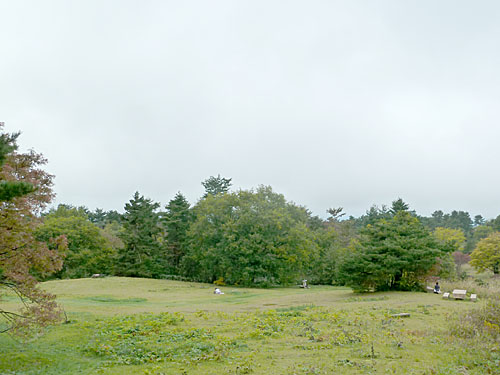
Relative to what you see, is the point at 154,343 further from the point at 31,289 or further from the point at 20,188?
the point at 20,188

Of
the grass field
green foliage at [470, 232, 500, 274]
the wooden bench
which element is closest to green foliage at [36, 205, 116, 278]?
the grass field

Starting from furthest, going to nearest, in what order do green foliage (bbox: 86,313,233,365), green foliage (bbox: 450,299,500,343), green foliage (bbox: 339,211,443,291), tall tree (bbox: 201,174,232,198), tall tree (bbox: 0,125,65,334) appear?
tall tree (bbox: 201,174,232,198), green foliage (bbox: 339,211,443,291), green foliage (bbox: 450,299,500,343), green foliage (bbox: 86,313,233,365), tall tree (bbox: 0,125,65,334)

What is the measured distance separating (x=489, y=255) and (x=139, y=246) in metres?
34.7

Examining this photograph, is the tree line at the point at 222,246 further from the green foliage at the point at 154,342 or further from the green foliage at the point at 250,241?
the green foliage at the point at 154,342

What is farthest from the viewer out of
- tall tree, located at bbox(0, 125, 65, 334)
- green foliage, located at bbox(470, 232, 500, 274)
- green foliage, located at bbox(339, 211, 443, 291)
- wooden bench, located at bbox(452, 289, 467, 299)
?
green foliage, located at bbox(470, 232, 500, 274)

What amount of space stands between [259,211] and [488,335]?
85.8 feet

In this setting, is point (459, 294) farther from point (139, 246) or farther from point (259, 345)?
point (139, 246)

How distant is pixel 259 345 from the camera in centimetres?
968

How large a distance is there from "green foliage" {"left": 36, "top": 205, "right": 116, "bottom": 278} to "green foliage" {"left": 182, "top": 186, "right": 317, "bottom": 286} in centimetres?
1124

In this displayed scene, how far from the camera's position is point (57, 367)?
8.67 metres

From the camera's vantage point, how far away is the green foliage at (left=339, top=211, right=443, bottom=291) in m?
20.7

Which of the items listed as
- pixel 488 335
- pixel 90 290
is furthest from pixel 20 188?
pixel 90 290

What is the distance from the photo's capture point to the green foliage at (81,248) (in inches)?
1548

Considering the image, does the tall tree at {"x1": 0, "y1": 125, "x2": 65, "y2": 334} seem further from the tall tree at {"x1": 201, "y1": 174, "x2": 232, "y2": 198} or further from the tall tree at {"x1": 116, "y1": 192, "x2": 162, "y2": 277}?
the tall tree at {"x1": 201, "y1": 174, "x2": 232, "y2": 198}
